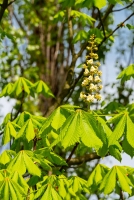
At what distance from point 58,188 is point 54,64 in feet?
26.2

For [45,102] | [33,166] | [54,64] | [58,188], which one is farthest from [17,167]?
[54,64]

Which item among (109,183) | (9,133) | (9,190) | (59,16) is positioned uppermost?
(59,16)

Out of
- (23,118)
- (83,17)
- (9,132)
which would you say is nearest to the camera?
(9,132)

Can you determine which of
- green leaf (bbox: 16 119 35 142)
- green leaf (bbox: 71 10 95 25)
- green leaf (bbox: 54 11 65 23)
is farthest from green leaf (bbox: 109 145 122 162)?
green leaf (bbox: 54 11 65 23)

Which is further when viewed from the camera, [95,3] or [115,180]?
[95,3]

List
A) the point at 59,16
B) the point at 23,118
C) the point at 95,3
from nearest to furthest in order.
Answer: the point at 23,118, the point at 95,3, the point at 59,16

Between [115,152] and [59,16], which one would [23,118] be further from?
[59,16]

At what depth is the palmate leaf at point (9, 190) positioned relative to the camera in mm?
2240

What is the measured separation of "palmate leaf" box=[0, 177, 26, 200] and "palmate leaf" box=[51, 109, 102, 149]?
0.39m

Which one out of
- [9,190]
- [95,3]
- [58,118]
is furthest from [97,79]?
[95,3]

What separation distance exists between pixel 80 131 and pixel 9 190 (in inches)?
21.9

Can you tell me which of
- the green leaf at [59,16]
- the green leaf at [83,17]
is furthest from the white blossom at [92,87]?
the green leaf at [59,16]

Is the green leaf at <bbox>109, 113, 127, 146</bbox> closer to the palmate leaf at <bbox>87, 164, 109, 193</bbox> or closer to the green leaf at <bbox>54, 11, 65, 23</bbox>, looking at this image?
the palmate leaf at <bbox>87, 164, 109, 193</bbox>

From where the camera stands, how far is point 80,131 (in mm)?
2092
